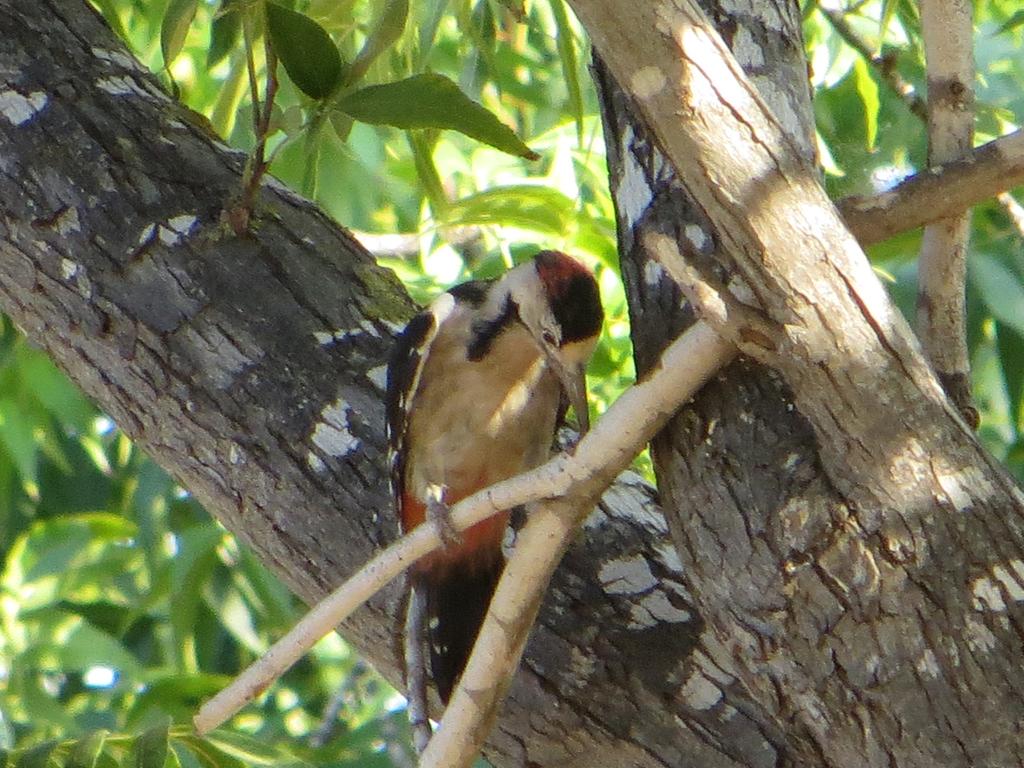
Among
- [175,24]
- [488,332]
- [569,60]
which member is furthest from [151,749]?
[569,60]

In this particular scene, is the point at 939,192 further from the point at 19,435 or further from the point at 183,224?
the point at 19,435

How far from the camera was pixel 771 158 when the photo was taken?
1.57 metres

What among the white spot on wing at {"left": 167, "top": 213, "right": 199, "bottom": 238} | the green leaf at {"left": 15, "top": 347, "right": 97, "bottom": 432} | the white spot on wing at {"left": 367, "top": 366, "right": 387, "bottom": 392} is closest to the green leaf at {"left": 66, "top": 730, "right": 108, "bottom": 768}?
the white spot on wing at {"left": 367, "top": 366, "right": 387, "bottom": 392}

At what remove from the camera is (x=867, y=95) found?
321 cm

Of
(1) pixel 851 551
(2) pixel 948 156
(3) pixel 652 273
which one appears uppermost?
(2) pixel 948 156

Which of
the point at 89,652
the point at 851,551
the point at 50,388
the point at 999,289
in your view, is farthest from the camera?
the point at 50,388

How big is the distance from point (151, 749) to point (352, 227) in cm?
218

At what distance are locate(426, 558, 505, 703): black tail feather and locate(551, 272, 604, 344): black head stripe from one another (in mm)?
412

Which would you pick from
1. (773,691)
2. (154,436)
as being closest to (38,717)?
(154,436)

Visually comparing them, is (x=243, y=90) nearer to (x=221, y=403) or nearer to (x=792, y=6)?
(x=221, y=403)

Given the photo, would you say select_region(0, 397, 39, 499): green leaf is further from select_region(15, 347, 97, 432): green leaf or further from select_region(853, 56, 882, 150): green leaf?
select_region(853, 56, 882, 150): green leaf

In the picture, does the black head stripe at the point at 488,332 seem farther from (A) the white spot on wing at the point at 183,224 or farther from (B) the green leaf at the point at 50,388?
(B) the green leaf at the point at 50,388

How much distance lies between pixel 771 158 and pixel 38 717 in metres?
2.54

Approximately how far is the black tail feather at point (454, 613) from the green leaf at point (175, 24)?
1001 mm
